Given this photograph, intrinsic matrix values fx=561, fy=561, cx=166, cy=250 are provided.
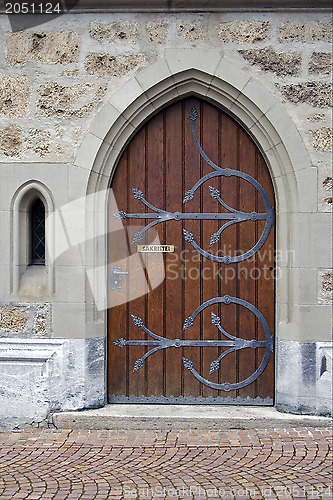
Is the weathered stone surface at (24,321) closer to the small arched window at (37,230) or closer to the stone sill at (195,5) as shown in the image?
the small arched window at (37,230)

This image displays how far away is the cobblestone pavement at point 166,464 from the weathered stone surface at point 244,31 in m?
3.12

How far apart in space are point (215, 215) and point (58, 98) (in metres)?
1.60

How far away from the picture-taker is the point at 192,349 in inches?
187

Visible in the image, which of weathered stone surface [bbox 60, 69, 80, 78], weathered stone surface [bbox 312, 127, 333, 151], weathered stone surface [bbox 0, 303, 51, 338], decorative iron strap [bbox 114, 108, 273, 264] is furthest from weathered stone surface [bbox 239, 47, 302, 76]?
weathered stone surface [bbox 0, 303, 51, 338]

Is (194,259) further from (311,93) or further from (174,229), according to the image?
(311,93)

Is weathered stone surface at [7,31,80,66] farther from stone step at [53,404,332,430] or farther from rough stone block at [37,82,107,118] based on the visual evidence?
stone step at [53,404,332,430]

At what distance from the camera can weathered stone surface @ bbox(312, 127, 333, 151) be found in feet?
14.6

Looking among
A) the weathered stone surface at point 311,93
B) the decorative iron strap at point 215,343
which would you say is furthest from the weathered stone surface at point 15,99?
the weathered stone surface at point 311,93

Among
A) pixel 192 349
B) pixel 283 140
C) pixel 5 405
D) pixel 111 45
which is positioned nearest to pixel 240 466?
pixel 192 349

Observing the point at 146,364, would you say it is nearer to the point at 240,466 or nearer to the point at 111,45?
the point at 240,466

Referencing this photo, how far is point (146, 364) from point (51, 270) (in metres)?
1.13

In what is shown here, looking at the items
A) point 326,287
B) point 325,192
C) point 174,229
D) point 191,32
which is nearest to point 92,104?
point 191,32

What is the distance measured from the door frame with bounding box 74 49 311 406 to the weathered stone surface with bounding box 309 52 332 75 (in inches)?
16.0

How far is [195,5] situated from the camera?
14.8ft
